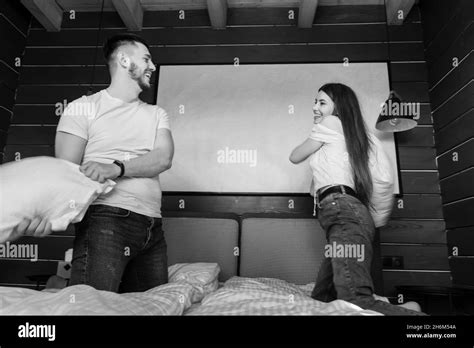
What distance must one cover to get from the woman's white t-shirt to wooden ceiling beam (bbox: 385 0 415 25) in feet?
5.37

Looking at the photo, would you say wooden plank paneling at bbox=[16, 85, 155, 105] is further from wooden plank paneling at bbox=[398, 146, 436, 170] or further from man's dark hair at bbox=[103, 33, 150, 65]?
wooden plank paneling at bbox=[398, 146, 436, 170]

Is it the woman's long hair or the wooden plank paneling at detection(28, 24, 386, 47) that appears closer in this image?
the woman's long hair

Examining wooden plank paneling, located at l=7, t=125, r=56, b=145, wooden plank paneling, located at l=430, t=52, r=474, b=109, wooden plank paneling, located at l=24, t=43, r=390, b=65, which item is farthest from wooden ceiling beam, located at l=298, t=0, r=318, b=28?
wooden plank paneling, located at l=7, t=125, r=56, b=145

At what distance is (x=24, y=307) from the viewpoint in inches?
24.8

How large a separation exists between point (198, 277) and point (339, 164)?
733 millimetres

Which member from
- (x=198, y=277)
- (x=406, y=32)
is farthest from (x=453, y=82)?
(x=198, y=277)

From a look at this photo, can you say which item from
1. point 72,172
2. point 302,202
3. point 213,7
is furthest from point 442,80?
point 72,172

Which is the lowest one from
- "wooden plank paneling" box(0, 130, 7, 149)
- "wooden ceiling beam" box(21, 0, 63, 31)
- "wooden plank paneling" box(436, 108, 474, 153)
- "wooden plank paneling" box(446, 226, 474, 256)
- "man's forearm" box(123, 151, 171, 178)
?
"wooden plank paneling" box(446, 226, 474, 256)

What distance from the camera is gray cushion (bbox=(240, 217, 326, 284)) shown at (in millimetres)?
1997

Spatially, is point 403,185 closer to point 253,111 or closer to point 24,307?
point 253,111

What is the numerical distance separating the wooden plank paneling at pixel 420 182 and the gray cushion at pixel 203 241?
3.99 ft

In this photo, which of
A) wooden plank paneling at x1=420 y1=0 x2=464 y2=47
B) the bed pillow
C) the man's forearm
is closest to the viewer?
the man's forearm

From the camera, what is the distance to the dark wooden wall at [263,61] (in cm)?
233

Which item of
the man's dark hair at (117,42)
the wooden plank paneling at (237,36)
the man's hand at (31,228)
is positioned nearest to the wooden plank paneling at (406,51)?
the wooden plank paneling at (237,36)
